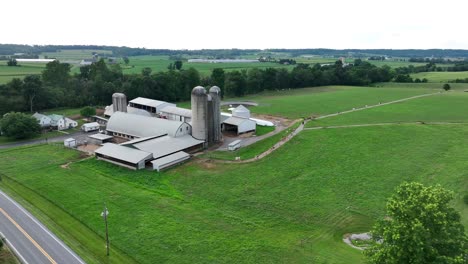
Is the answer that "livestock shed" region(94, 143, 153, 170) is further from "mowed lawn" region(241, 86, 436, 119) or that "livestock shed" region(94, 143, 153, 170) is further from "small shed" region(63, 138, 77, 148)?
"mowed lawn" region(241, 86, 436, 119)

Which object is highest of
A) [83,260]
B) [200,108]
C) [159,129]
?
[200,108]

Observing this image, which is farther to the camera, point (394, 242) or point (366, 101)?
point (366, 101)

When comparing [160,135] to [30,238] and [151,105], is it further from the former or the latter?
[30,238]

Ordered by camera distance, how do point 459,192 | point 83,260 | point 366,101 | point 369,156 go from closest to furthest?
1. point 83,260
2. point 459,192
3. point 369,156
4. point 366,101

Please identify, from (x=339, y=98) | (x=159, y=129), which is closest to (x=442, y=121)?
(x=339, y=98)

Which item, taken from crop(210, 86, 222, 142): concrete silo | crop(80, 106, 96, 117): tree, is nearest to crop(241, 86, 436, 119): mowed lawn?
crop(210, 86, 222, 142): concrete silo

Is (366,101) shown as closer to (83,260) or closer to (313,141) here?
(313,141)

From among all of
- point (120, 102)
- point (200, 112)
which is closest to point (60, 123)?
point (120, 102)
